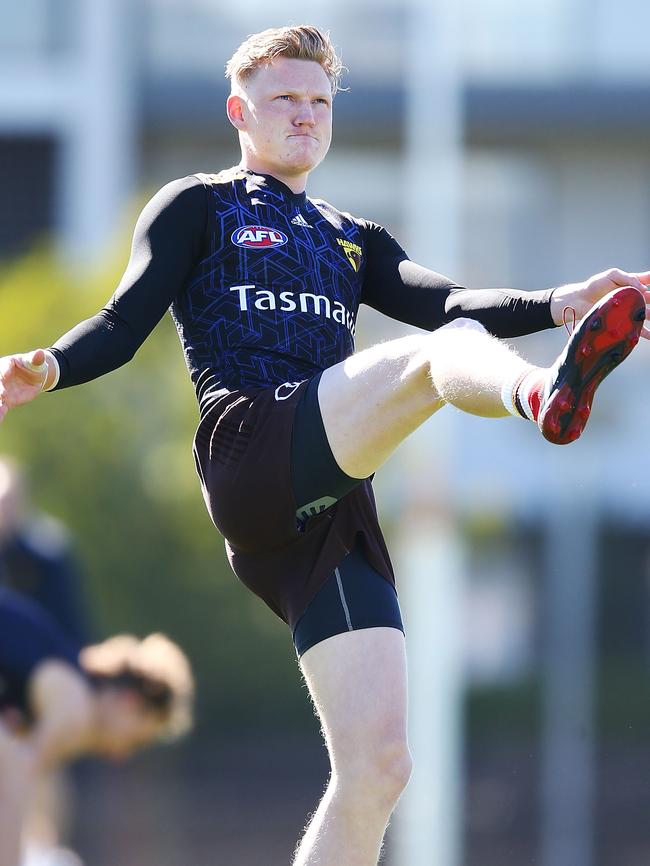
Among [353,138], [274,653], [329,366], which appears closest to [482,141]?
[353,138]

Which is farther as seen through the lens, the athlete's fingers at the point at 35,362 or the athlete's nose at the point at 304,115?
the athlete's nose at the point at 304,115

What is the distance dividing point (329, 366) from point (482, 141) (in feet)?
52.9

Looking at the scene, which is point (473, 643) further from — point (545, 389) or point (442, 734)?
point (545, 389)

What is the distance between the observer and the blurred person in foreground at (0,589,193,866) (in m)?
7.38

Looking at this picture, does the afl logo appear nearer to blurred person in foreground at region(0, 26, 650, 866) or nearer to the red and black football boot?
blurred person in foreground at region(0, 26, 650, 866)

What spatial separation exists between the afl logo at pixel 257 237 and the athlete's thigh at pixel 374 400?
0.50 m

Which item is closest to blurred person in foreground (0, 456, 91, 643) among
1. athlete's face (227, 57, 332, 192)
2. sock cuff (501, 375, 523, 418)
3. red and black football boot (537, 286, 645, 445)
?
athlete's face (227, 57, 332, 192)

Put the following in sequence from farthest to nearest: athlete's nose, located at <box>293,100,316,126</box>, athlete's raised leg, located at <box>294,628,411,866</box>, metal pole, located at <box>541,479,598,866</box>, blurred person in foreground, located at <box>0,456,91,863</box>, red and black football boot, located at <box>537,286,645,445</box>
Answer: metal pole, located at <box>541,479,598,866</box> → blurred person in foreground, located at <box>0,456,91,863</box> → athlete's nose, located at <box>293,100,316,126</box> → athlete's raised leg, located at <box>294,628,411,866</box> → red and black football boot, located at <box>537,286,645,445</box>

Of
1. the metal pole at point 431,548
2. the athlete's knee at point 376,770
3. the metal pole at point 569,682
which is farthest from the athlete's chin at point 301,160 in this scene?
the metal pole at point 569,682

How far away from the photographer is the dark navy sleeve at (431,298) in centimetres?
465

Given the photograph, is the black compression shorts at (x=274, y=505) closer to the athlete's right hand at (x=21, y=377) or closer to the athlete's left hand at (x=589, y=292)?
the athlete's right hand at (x=21, y=377)

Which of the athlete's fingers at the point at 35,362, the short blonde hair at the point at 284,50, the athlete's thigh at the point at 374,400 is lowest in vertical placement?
the athlete's thigh at the point at 374,400

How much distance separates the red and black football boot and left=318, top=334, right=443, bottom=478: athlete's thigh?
0.44 m

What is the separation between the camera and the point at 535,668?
19391 mm
